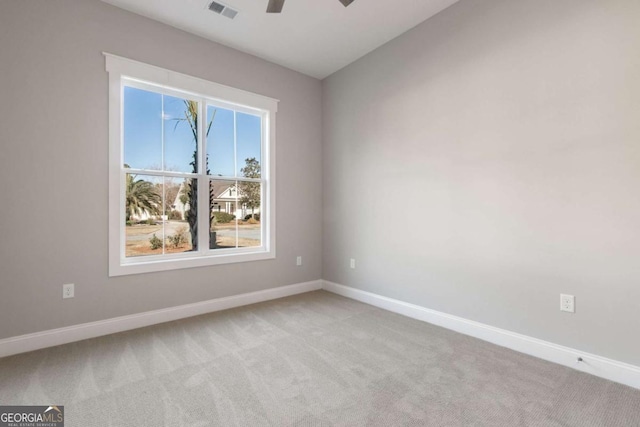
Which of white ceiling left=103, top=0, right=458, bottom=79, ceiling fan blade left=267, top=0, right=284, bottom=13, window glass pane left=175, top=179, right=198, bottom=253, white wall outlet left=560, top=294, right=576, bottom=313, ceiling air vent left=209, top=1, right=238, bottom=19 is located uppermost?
white ceiling left=103, top=0, right=458, bottom=79

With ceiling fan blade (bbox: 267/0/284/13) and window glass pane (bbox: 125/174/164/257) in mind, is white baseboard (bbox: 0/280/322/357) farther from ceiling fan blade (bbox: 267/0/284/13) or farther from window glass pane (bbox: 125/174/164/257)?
ceiling fan blade (bbox: 267/0/284/13)

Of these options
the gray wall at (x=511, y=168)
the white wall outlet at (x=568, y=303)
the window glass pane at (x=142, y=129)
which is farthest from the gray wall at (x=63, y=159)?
the white wall outlet at (x=568, y=303)

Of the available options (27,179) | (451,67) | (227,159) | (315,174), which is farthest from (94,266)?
(451,67)

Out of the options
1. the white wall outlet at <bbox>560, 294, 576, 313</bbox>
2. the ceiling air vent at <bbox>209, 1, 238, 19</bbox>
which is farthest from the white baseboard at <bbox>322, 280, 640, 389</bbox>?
the ceiling air vent at <bbox>209, 1, 238, 19</bbox>

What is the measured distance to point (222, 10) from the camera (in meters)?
2.84

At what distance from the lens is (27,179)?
7.91ft

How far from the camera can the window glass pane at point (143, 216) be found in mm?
2977

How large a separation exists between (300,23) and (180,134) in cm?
172

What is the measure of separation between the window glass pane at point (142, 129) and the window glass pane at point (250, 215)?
1000 millimetres

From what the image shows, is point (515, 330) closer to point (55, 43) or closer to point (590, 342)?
point (590, 342)

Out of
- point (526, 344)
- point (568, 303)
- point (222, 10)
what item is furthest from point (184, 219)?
point (568, 303)

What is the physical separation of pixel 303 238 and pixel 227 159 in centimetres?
144

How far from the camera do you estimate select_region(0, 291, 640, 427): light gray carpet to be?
64.9 inches

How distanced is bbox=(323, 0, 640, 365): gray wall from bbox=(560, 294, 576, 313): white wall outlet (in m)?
0.03
